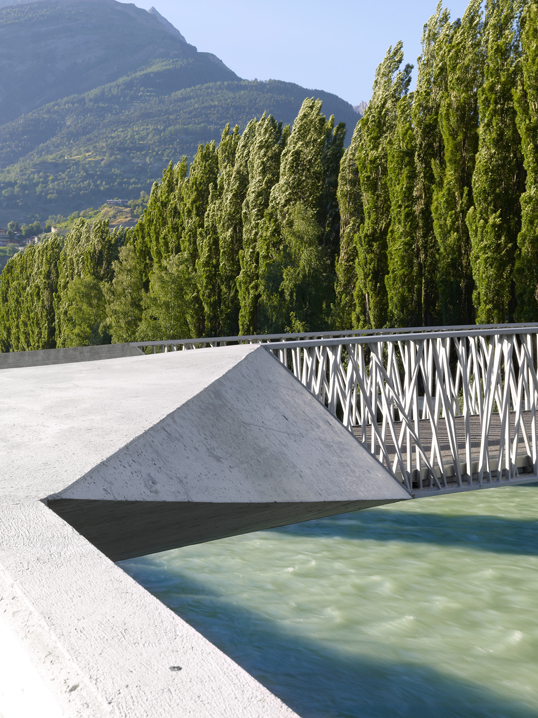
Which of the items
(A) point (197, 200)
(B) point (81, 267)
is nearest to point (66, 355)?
(A) point (197, 200)

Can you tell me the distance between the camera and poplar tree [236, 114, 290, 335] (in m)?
22.7

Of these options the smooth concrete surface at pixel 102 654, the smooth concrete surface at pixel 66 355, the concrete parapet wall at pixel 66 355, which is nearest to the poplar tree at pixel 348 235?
the concrete parapet wall at pixel 66 355

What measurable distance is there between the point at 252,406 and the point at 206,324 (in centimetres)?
2110

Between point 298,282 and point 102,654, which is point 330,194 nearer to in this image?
point 298,282

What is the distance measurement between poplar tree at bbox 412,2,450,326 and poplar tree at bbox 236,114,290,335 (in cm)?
637

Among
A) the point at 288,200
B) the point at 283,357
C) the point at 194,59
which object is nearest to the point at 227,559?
the point at 283,357

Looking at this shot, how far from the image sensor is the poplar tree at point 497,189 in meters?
15.0

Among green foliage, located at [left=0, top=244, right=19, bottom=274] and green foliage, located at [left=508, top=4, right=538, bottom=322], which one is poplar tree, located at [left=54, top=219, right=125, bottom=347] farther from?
green foliage, located at [left=0, top=244, right=19, bottom=274]

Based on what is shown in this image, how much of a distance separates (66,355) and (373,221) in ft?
33.1

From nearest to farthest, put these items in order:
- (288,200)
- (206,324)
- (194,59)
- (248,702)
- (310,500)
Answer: (248,702) → (310,500) → (288,200) → (206,324) → (194,59)

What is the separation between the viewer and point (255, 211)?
22953 mm

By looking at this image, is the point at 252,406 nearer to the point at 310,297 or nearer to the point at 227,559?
the point at 227,559

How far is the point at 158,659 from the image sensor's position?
142 cm

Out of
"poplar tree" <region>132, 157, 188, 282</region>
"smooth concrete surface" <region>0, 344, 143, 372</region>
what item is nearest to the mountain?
"poplar tree" <region>132, 157, 188, 282</region>
